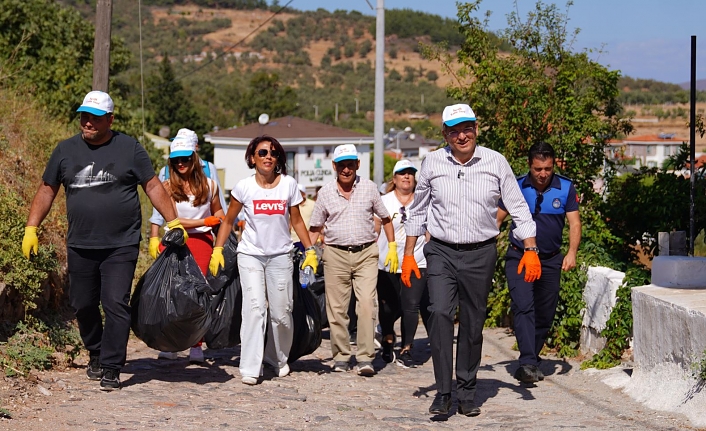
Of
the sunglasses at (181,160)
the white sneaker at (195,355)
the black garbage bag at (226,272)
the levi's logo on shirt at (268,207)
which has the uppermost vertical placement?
the sunglasses at (181,160)

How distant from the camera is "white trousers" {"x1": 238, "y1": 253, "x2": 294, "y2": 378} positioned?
296 inches

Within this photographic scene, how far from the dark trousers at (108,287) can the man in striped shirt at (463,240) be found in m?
2.09

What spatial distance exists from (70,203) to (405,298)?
10.4 ft

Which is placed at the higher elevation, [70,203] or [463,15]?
[463,15]

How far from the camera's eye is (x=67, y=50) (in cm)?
1877

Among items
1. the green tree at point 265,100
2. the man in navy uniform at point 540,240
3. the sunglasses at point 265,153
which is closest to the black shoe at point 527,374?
the man in navy uniform at point 540,240

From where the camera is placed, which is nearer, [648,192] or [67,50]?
[648,192]

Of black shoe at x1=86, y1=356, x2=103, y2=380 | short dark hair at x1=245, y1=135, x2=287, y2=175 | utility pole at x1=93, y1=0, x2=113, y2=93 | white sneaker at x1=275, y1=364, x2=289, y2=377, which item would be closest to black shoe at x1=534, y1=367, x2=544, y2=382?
white sneaker at x1=275, y1=364, x2=289, y2=377

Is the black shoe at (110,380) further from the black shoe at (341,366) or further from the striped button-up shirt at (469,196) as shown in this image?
the striped button-up shirt at (469,196)

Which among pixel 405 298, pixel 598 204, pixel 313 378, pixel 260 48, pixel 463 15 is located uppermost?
pixel 260 48

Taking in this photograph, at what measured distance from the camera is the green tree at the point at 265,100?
69750mm

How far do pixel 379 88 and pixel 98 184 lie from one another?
40.4 ft

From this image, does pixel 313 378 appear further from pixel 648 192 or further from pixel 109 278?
pixel 648 192

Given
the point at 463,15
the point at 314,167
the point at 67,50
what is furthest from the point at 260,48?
the point at 463,15
